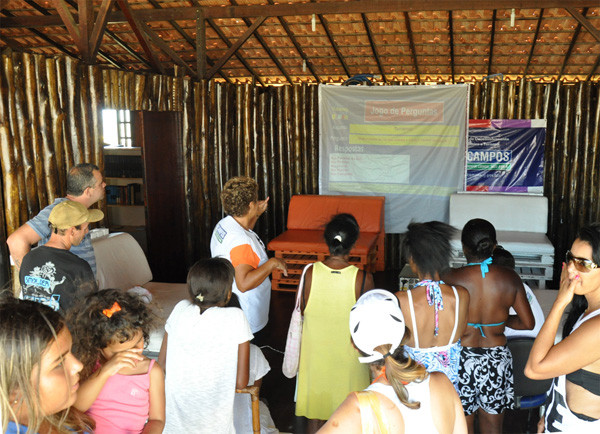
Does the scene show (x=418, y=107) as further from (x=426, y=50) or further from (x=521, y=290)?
(x=521, y=290)

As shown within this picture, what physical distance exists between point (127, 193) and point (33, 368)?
25.2ft

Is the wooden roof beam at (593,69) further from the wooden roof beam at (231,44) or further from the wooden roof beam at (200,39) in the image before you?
the wooden roof beam at (200,39)

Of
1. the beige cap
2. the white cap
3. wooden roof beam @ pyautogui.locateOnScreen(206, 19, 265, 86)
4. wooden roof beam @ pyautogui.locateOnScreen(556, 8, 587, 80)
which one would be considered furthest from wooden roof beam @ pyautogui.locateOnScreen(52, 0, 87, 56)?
wooden roof beam @ pyautogui.locateOnScreen(556, 8, 587, 80)

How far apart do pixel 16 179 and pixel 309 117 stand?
4581 millimetres

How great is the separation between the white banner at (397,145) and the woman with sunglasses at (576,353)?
224 inches

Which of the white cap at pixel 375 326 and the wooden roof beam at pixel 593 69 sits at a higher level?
the wooden roof beam at pixel 593 69

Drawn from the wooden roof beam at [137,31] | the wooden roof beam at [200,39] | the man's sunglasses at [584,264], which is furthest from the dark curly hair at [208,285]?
the wooden roof beam at [200,39]

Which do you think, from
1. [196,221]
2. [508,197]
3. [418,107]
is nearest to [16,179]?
[196,221]

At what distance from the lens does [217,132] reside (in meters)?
8.41

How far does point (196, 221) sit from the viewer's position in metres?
8.15

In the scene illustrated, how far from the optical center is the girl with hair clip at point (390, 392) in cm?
165

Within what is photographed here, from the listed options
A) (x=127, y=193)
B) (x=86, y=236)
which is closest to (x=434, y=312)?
(x=86, y=236)

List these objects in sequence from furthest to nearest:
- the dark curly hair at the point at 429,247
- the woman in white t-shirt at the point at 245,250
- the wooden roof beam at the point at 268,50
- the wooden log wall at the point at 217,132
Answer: the wooden roof beam at the point at 268,50, the wooden log wall at the point at 217,132, the woman in white t-shirt at the point at 245,250, the dark curly hair at the point at 429,247

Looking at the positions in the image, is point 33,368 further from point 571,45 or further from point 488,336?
point 571,45
